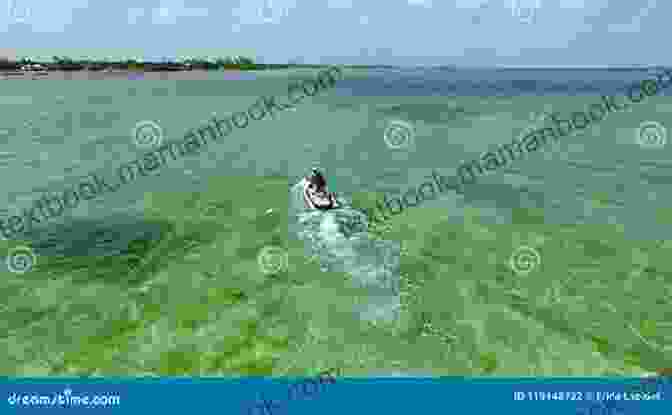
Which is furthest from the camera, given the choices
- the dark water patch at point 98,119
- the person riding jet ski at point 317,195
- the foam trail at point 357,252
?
the dark water patch at point 98,119

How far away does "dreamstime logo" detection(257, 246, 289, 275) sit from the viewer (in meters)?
18.1

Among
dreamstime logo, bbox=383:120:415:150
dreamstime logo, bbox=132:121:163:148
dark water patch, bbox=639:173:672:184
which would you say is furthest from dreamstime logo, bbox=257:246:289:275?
dreamstime logo, bbox=132:121:163:148

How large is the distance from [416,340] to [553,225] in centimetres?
1240

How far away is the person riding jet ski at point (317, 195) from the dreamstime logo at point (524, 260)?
9085mm

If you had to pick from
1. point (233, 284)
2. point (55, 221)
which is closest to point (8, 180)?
point (55, 221)

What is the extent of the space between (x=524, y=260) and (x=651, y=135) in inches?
1571

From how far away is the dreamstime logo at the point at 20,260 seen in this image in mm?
17891

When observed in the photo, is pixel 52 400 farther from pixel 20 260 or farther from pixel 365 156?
pixel 365 156

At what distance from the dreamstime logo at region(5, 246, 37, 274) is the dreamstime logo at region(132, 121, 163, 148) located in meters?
26.8

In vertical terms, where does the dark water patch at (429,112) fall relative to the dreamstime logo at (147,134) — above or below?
above

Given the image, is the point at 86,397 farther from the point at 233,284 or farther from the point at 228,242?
the point at 228,242

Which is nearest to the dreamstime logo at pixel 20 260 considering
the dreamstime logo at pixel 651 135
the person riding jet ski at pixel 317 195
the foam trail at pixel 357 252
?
the foam trail at pixel 357 252

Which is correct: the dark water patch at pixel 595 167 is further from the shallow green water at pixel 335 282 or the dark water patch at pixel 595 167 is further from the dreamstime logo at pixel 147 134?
the dreamstime logo at pixel 147 134

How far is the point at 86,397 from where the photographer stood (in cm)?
897
